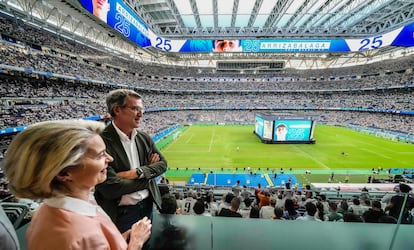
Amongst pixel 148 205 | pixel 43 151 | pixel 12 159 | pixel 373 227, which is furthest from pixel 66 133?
pixel 373 227

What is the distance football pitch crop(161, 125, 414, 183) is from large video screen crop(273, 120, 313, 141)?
109cm

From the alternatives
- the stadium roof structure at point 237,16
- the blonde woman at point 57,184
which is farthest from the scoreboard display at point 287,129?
the blonde woman at point 57,184

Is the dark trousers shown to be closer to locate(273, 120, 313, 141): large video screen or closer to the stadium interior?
the stadium interior

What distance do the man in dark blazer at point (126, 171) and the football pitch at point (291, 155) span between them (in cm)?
1471

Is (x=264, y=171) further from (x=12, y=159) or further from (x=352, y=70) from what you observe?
(x=352, y=70)

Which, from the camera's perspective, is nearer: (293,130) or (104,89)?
(293,130)

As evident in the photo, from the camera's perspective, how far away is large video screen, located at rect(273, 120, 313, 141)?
24.2 m

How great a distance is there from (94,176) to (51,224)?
0.33 m

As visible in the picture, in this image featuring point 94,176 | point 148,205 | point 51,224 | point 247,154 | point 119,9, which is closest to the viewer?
point 51,224

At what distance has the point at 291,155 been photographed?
20.5m

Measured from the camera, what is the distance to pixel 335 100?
48938 millimetres

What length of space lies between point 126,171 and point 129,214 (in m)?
0.49

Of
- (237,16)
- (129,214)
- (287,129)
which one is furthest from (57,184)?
(237,16)

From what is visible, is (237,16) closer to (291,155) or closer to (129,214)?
(291,155)
